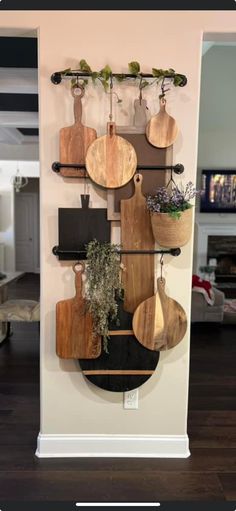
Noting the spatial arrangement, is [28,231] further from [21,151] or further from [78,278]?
[78,278]

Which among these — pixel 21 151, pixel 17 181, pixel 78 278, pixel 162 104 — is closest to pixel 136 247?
pixel 78 278

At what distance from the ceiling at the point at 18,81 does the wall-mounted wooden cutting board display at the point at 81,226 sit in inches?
38.6

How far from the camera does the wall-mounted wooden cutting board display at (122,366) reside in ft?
6.86

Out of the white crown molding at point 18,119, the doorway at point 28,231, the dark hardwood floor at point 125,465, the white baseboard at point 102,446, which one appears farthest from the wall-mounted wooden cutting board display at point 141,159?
the doorway at point 28,231

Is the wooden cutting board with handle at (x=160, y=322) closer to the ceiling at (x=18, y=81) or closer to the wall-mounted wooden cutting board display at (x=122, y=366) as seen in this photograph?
the wall-mounted wooden cutting board display at (x=122, y=366)

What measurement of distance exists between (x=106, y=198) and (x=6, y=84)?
7.41 ft

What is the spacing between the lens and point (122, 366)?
210cm

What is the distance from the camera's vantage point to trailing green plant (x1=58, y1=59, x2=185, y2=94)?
1862 mm

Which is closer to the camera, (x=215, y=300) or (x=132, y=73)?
(x=132, y=73)

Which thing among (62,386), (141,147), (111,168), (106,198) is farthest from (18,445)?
(141,147)

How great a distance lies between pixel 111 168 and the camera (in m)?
1.93

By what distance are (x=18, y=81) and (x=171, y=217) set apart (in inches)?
99.9

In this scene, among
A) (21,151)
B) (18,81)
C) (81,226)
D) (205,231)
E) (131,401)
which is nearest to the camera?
(81,226)

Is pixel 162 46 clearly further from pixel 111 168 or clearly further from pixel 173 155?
pixel 111 168
